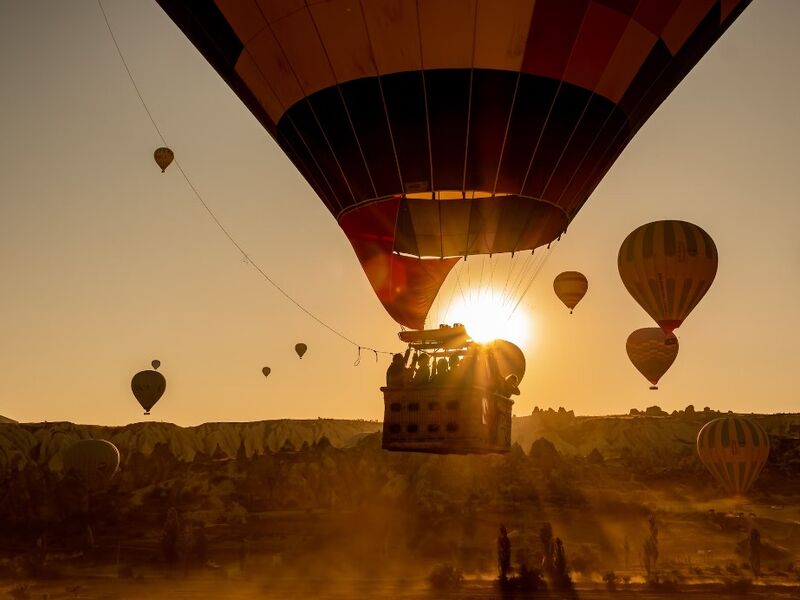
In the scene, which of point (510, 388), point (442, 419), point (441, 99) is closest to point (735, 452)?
point (510, 388)

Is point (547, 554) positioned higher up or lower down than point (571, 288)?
lower down

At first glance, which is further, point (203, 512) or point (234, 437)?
point (234, 437)

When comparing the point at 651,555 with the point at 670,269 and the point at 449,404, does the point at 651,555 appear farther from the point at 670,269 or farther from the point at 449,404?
the point at 449,404

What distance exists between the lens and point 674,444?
336ft

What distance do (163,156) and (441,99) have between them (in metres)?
21.8

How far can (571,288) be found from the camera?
1751 inches

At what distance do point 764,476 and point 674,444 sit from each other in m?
20.5

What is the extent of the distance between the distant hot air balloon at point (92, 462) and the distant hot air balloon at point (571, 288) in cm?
4081

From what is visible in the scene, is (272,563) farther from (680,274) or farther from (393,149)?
(393,149)

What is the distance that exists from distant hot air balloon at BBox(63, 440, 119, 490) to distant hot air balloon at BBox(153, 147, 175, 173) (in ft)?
133

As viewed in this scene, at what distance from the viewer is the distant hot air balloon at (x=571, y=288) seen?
44406 mm

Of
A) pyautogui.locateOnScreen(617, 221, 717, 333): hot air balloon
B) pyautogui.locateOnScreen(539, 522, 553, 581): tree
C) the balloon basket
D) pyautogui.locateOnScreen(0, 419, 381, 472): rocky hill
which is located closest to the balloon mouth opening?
pyautogui.locateOnScreen(617, 221, 717, 333): hot air balloon

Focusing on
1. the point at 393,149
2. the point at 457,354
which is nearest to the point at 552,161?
the point at 393,149

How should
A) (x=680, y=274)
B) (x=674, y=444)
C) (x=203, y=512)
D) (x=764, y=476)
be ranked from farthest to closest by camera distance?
(x=674, y=444) < (x=764, y=476) < (x=203, y=512) < (x=680, y=274)
